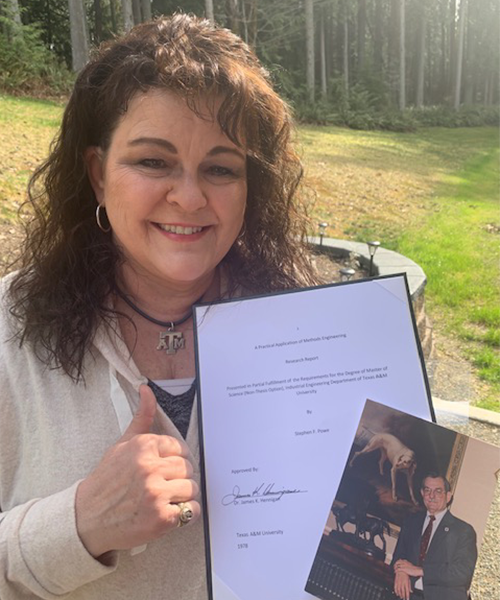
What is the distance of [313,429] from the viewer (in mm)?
1158

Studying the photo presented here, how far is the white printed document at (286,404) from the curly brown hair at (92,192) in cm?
36

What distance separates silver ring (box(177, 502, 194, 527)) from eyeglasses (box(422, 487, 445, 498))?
450 mm

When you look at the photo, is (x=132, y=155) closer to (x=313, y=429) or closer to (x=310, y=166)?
(x=313, y=429)

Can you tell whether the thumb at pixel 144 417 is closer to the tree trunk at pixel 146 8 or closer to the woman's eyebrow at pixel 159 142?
the woman's eyebrow at pixel 159 142

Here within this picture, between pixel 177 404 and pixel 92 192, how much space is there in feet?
2.03

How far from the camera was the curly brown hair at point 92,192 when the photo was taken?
51.3 inches

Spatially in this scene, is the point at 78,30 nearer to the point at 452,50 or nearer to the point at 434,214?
the point at 434,214

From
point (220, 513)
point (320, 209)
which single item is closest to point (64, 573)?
point (220, 513)

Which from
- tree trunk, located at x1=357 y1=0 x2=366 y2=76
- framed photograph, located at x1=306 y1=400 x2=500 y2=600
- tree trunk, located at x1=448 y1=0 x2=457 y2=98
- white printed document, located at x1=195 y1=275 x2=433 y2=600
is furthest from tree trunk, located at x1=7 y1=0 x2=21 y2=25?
tree trunk, located at x1=448 y1=0 x2=457 y2=98

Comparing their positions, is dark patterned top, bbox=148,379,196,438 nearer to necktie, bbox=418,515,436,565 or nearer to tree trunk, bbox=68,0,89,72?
necktie, bbox=418,515,436,565

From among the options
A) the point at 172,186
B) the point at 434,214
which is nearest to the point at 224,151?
the point at 172,186

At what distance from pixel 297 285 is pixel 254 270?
146 millimetres

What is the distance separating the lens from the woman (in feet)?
3.66
